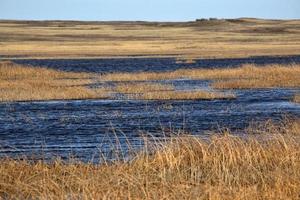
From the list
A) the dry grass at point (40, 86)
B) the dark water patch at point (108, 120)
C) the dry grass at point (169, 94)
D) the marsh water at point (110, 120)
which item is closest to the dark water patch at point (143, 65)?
the dry grass at point (40, 86)

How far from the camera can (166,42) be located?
130000 millimetres

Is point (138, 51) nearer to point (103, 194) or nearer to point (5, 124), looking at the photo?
point (5, 124)

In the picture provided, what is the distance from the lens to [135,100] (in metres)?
35.8

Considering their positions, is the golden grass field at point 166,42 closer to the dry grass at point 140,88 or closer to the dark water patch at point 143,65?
the dark water patch at point 143,65

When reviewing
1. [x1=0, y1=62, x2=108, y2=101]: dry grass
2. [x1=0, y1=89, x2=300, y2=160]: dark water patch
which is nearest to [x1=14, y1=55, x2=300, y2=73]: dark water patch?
[x1=0, y1=62, x2=108, y2=101]: dry grass

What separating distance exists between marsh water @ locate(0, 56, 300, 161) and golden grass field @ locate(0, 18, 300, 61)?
48612mm

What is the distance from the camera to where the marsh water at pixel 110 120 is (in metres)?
22.1

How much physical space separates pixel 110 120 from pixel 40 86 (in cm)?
1396

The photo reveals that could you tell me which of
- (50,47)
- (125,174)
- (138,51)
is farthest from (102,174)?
(50,47)

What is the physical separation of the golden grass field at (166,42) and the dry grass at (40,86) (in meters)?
33.5

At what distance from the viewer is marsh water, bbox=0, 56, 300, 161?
22078 millimetres

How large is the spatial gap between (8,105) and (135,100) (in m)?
5.80

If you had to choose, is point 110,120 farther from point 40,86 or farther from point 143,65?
point 143,65

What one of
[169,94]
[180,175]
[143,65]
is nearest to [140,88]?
[169,94]
